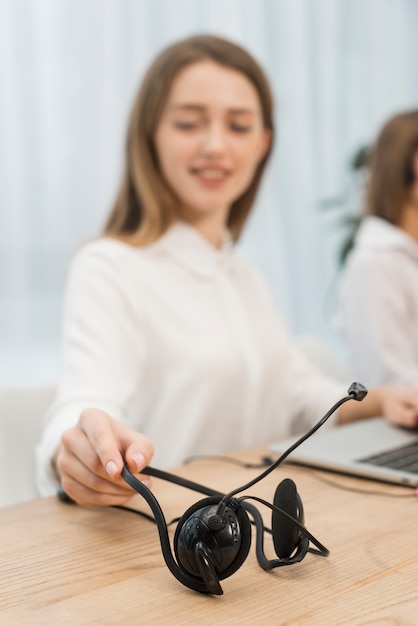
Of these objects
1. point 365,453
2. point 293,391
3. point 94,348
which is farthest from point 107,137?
point 365,453

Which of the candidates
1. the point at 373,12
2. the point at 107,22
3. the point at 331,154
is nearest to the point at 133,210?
the point at 107,22

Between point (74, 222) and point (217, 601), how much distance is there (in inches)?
81.4

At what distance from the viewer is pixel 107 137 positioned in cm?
254

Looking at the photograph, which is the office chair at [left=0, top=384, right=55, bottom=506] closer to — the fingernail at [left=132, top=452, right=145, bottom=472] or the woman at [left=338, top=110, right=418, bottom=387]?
the fingernail at [left=132, top=452, right=145, bottom=472]

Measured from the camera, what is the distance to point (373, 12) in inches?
140

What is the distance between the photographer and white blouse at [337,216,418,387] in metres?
1.89

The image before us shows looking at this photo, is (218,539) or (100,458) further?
(100,458)

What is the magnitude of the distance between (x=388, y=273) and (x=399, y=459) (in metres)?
1.08

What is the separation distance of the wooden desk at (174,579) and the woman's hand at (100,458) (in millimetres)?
24

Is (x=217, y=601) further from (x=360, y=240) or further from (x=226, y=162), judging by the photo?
(x=360, y=240)

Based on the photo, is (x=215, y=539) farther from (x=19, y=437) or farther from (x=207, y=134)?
(x=207, y=134)

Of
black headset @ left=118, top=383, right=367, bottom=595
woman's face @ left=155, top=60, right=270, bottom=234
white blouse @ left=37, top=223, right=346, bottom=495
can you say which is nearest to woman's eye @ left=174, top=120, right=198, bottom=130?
woman's face @ left=155, top=60, right=270, bottom=234

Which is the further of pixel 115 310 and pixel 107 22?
pixel 107 22

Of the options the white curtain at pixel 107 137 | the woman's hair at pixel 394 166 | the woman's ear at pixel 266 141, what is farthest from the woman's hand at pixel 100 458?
the white curtain at pixel 107 137
